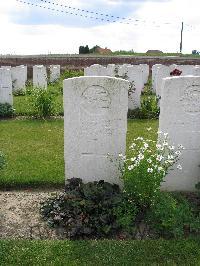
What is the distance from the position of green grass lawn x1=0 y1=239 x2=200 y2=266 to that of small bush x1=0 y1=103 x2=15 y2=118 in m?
6.73

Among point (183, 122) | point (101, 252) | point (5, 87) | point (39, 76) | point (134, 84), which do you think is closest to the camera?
point (101, 252)

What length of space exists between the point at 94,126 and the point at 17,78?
1108 cm

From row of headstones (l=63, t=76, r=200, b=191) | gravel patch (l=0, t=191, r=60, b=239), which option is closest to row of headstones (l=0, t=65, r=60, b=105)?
gravel patch (l=0, t=191, r=60, b=239)

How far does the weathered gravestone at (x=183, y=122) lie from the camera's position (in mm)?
5496

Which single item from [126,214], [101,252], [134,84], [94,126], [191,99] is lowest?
[101,252]

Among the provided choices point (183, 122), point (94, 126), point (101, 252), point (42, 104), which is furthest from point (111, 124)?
point (42, 104)

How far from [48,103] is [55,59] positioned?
16161mm

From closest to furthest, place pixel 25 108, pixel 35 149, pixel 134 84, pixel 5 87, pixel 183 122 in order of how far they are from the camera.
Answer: pixel 183 122 → pixel 35 149 → pixel 5 87 → pixel 134 84 → pixel 25 108

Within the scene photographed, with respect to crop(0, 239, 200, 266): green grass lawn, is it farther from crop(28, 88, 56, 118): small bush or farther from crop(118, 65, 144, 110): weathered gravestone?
crop(118, 65, 144, 110): weathered gravestone

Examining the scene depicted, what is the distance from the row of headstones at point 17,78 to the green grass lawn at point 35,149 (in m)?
1.08

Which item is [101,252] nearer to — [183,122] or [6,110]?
[183,122]

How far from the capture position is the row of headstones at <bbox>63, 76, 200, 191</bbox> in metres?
5.24

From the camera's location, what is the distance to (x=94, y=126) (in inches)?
211

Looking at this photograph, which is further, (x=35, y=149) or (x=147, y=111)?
(x=147, y=111)
